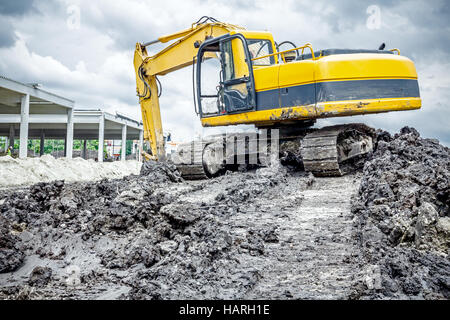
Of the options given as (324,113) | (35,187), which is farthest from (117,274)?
(324,113)

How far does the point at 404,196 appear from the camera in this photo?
4.64 m

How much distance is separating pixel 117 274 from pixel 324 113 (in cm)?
472

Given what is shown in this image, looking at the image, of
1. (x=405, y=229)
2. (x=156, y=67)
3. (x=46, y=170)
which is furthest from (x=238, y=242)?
(x=46, y=170)

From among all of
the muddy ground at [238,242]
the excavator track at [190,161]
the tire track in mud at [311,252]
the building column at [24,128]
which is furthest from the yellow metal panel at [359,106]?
the building column at [24,128]

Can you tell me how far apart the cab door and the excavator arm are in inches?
50.1

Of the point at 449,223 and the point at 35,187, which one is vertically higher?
the point at 35,187

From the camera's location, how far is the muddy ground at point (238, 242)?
117 inches

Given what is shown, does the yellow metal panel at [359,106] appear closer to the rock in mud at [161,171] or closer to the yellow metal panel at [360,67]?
the yellow metal panel at [360,67]

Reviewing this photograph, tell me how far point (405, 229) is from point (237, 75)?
4.83 m

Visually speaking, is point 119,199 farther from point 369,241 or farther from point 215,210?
point 369,241

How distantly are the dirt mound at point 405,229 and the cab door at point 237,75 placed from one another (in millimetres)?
2677

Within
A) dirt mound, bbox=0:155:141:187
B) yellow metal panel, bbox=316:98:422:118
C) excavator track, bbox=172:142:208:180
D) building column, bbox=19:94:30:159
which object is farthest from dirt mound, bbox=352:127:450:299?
building column, bbox=19:94:30:159

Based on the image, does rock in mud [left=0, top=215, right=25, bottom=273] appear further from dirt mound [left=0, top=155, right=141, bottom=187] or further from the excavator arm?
dirt mound [left=0, top=155, right=141, bottom=187]

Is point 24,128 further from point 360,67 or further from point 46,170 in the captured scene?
point 360,67
